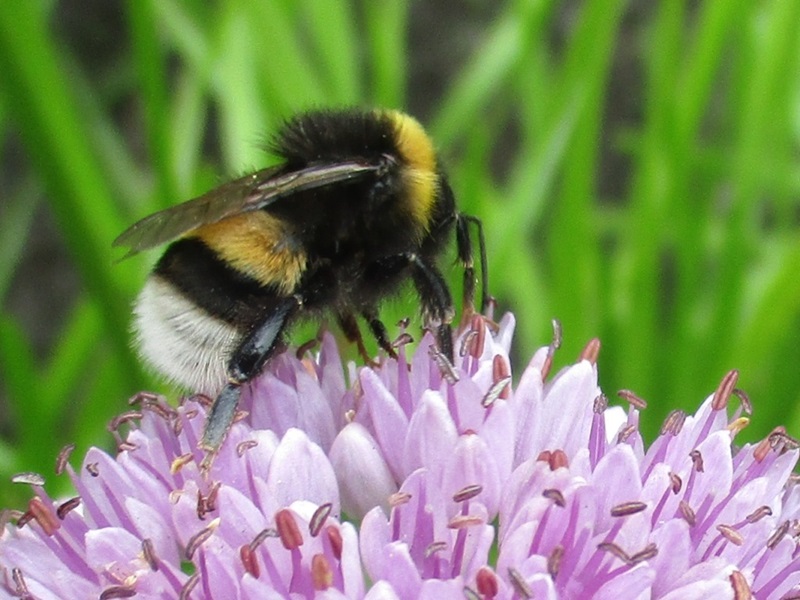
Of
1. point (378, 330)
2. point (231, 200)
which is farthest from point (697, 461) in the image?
point (231, 200)

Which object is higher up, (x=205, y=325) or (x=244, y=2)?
(x=244, y=2)

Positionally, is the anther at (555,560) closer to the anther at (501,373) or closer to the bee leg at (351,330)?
the anther at (501,373)

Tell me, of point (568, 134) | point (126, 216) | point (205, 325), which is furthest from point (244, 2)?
point (205, 325)

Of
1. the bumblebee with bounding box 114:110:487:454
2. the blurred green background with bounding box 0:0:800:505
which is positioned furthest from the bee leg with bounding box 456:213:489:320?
the blurred green background with bounding box 0:0:800:505

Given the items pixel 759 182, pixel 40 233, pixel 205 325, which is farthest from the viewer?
pixel 40 233

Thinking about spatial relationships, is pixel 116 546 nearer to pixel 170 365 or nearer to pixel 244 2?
A: pixel 170 365

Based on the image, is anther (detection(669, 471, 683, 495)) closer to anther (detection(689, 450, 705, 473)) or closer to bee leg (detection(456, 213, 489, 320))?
anther (detection(689, 450, 705, 473))

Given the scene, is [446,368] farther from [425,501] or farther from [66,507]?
[66,507]

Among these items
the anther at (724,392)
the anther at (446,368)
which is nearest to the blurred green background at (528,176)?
the anther at (446,368)
